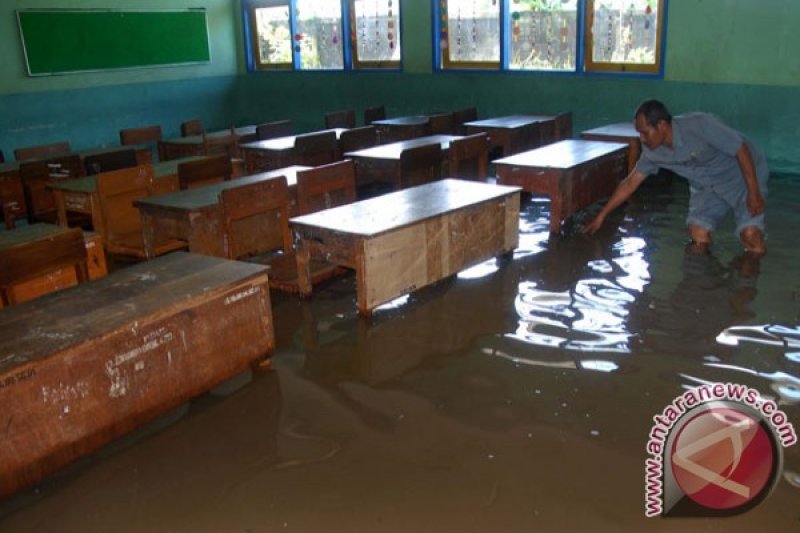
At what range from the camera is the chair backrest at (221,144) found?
272 inches

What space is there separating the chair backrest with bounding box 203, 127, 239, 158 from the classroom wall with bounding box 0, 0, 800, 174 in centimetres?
282

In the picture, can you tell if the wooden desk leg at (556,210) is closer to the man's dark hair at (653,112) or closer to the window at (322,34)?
the man's dark hair at (653,112)

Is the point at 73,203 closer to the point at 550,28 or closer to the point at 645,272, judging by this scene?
the point at 645,272

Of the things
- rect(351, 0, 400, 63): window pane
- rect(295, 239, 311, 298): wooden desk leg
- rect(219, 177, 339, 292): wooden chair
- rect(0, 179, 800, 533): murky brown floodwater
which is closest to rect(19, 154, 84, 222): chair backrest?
rect(219, 177, 339, 292): wooden chair

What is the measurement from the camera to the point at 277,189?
4.18 metres

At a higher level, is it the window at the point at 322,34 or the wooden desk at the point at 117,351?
the window at the point at 322,34

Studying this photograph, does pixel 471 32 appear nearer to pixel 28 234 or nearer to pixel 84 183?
pixel 84 183

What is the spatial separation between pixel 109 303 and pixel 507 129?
16.0ft

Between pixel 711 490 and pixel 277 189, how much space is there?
2886 mm

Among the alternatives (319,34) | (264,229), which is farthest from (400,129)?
(319,34)

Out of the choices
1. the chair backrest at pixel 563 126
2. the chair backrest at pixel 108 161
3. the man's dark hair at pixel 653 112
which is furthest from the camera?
the chair backrest at pixel 563 126

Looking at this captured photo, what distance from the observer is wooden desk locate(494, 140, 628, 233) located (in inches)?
197

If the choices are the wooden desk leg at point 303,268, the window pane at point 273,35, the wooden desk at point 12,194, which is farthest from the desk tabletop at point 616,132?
the window pane at point 273,35

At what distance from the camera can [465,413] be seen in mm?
2715
